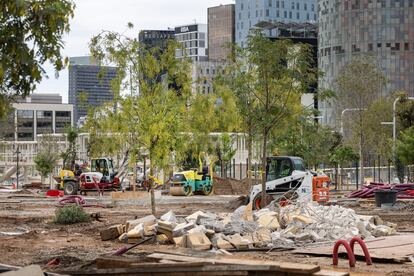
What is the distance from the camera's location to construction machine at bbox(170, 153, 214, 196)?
5409 cm

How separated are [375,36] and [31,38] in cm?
14616

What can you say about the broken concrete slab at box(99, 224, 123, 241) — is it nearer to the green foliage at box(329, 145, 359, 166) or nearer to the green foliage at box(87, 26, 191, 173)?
the green foliage at box(87, 26, 191, 173)

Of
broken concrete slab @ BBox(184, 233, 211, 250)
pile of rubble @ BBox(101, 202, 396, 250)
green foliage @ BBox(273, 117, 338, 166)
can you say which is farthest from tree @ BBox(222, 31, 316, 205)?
green foliage @ BBox(273, 117, 338, 166)

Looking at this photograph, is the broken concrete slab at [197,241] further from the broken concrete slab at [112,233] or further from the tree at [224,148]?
the tree at [224,148]

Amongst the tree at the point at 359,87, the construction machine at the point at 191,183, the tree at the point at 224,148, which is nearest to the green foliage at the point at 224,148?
the tree at the point at 224,148

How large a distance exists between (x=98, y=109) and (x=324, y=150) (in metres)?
33.8

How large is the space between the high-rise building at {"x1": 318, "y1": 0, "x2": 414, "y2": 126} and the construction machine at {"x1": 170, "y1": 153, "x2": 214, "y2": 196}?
10003 centimetres

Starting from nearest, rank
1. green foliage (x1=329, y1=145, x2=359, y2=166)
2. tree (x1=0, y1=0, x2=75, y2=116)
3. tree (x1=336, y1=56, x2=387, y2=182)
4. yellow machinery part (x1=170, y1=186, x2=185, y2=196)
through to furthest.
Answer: tree (x1=0, y1=0, x2=75, y2=116)
yellow machinery part (x1=170, y1=186, x2=185, y2=196)
tree (x1=336, y1=56, x2=387, y2=182)
green foliage (x1=329, y1=145, x2=359, y2=166)

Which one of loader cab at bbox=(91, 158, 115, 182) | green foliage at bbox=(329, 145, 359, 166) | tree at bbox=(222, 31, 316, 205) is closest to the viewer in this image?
tree at bbox=(222, 31, 316, 205)

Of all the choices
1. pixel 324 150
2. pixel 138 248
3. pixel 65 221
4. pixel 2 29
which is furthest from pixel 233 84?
pixel 324 150

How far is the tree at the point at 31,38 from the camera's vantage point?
12.5 metres

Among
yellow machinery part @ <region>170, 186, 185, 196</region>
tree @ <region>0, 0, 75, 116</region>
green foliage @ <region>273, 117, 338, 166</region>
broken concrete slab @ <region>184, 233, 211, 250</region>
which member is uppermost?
tree @ <region>0, 0, 75, 116</region>

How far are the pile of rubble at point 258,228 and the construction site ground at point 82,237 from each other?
0.55m

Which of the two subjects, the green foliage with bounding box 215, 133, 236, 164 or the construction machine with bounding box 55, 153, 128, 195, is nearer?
the construction machine with bounding box 55, 153, 128, 195
